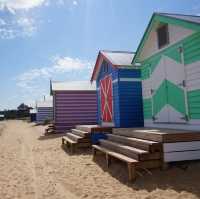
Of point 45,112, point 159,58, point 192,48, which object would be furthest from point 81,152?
point 45,112

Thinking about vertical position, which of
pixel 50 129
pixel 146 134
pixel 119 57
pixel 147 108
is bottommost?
pixel 50 129

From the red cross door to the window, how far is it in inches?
158

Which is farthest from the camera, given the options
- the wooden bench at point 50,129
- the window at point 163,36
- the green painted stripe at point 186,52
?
the wooden bench at point 50,129

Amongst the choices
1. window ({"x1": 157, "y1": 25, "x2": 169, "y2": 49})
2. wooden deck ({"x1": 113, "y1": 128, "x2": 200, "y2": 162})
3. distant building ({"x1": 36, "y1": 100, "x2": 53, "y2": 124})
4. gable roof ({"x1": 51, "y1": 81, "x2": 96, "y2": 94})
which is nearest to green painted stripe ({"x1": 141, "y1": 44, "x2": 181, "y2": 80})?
window ({"x1": 157, "y1": 25, "x2": 169, "y2": 49})

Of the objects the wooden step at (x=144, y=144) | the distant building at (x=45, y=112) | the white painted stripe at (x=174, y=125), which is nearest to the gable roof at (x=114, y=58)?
the white painted stripe at (x=174, y=125)

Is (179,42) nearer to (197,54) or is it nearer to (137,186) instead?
(197,54)

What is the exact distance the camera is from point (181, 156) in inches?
251

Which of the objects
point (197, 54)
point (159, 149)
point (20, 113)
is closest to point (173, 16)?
point (197, 54)

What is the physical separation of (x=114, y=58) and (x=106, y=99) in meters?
2.15

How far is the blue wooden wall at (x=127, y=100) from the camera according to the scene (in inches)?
463

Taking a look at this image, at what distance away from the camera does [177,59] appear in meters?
8.04

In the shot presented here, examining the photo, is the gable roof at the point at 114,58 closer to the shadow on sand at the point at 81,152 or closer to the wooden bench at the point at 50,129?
the shadow on sand at the point at 81,152

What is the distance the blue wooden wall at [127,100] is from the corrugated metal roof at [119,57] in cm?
32

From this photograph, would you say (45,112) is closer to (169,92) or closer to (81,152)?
(81,152)
